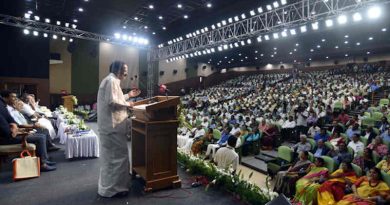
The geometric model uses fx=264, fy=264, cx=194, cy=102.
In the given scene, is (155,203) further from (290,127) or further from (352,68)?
(352,68)

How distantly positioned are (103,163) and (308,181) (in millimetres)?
3284

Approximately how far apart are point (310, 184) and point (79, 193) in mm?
3408

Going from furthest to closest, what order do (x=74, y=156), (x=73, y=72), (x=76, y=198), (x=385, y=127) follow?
(x=73, y=72)
(x=385, y=127)
(x=74, y=156)
(x=76, y=198)

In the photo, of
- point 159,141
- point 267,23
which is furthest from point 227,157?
point 267,23

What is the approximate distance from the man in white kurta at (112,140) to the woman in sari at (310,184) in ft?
8.37

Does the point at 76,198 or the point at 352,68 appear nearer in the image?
the point at 76,198

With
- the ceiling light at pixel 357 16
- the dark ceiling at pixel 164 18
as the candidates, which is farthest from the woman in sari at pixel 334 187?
the dark ceiling at pixel 164 18

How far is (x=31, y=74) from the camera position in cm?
1456

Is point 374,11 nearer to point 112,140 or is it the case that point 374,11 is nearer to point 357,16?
point 357,16

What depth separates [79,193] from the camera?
301 cm

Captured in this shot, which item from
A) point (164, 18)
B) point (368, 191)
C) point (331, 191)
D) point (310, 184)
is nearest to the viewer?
point (368, 191)

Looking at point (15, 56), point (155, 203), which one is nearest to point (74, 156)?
point (155, 203)

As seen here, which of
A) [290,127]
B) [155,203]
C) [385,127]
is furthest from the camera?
[290,127]

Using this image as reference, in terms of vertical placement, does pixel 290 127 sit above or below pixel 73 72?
below
